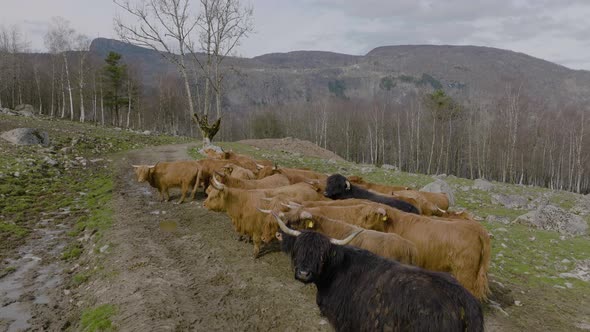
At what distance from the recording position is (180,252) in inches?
355

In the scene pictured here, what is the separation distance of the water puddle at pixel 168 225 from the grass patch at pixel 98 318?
406 cm

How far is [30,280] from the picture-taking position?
8.06m

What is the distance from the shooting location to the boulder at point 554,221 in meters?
14.2

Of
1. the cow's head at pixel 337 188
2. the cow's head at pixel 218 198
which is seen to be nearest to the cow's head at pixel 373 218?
the cow's head at pixel 337 188

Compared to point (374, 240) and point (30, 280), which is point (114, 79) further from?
point (374, 240)

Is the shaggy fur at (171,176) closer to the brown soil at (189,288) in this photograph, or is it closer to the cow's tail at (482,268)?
the brown soil at (189,288)

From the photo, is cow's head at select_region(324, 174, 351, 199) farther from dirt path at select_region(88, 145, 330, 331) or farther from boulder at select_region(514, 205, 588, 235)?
boulder at select_region(514, 205, 588, 235)

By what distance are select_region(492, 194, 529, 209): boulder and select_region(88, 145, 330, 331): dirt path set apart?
48.0ft

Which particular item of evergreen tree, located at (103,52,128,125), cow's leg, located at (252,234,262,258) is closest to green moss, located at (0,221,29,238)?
cow's leg, located at (252,234,262,258)

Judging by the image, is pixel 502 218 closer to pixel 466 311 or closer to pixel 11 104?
pixel 466 311

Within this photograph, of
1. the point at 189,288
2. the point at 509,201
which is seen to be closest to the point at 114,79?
the point at 509,201

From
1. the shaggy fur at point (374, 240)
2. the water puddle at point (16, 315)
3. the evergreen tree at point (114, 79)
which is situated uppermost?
the evergreen tree at point (114, 79)

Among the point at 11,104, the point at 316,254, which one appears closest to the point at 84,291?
the point at 316,254

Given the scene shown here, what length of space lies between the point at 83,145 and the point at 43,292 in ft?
66.4
